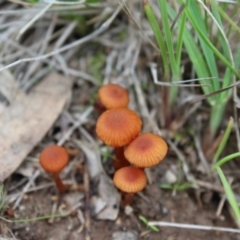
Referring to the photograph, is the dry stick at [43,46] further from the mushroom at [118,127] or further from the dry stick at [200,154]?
the dry stick at [200,154]

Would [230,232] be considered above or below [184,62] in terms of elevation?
below

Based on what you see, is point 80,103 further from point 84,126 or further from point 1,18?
point 1,18

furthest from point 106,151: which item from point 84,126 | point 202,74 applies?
point 202,74

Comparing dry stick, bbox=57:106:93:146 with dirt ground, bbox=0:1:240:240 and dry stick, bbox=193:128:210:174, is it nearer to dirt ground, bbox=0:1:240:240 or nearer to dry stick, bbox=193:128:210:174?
dirt ground, bbox=0:1:240:240

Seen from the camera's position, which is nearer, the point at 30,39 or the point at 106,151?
the point at 106,151

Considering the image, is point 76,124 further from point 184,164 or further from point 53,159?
point 184,164

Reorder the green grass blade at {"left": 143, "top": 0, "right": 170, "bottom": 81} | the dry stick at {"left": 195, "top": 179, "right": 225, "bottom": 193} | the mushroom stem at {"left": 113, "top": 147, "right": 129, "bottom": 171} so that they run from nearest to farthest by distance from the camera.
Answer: the green grass blade at {"left": 143, "top": 0, "right": 170, "bottom": 81} → the mushroom stem at {"left": 113, "top": 147, "right": 129, "bottom": 171} → the dry stick at {"left": 195, "top": 179, "right": 225, "bottom": 193}

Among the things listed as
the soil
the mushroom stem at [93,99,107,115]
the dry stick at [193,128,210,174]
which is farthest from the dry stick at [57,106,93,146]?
the dry stick at [193,128,210,174]
